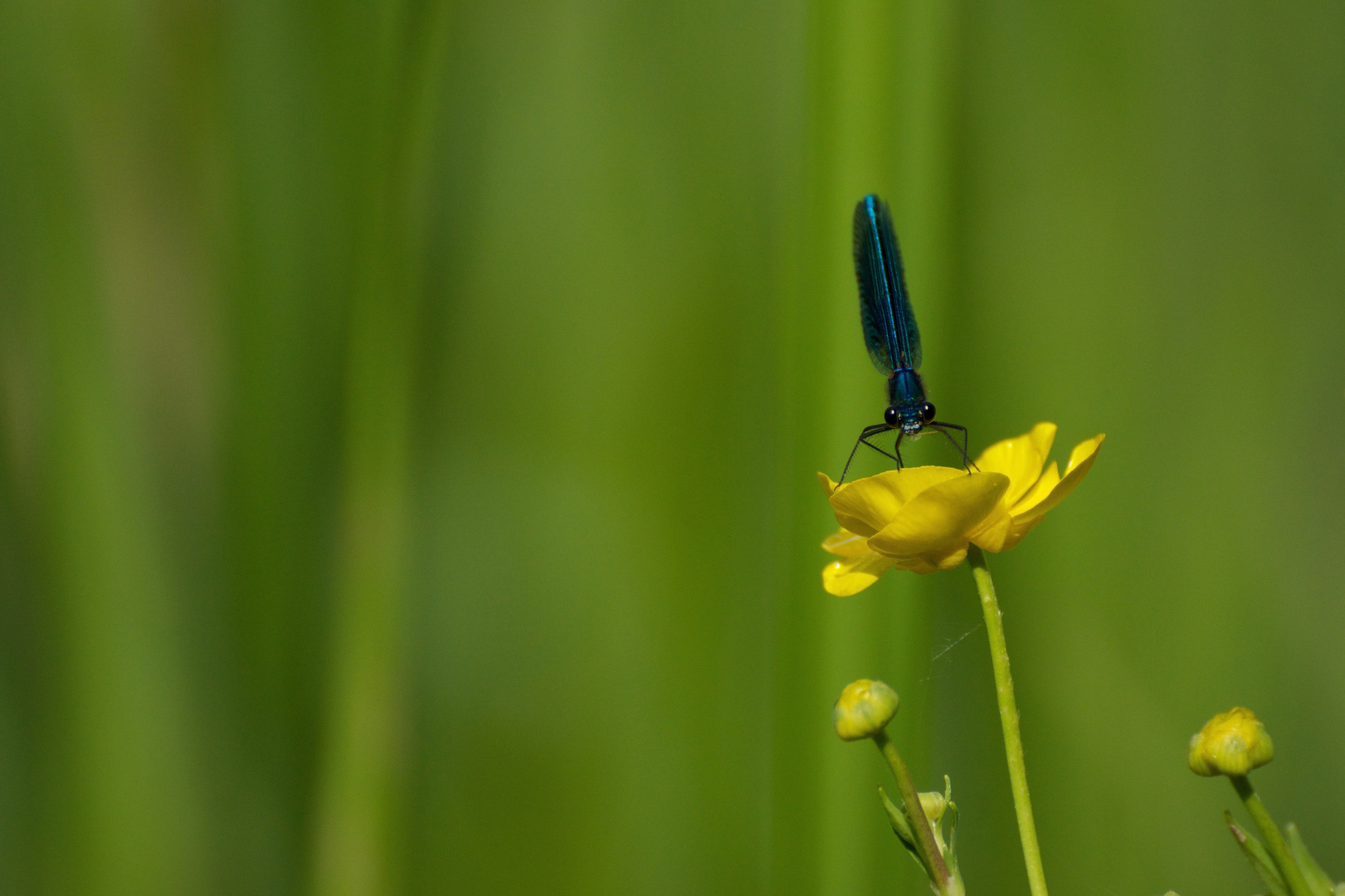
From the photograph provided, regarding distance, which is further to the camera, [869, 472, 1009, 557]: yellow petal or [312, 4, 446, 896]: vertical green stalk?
[312, 4, 446, 896]: vertical green stalk

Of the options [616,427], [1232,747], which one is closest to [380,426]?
[616,427]

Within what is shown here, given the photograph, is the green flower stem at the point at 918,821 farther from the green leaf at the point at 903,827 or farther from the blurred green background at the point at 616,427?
the blurred green background at the point at 616,427

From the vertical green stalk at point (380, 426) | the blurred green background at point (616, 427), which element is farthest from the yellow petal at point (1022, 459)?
the vertical green stalk at point (380, 426)

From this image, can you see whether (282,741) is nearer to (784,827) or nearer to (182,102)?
(784,827)

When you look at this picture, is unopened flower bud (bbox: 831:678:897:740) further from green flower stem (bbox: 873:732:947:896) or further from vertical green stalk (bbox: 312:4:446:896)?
vertical green stalk (bbox: 312:4:446:896)

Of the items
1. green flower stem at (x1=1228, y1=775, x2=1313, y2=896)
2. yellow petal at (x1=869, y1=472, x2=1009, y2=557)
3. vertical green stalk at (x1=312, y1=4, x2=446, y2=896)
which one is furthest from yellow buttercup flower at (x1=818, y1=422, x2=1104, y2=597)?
vertical green stalk at (x1=312, y1=4, x2=446, y2=896)

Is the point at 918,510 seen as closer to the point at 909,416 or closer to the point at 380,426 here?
the point at 909,416
